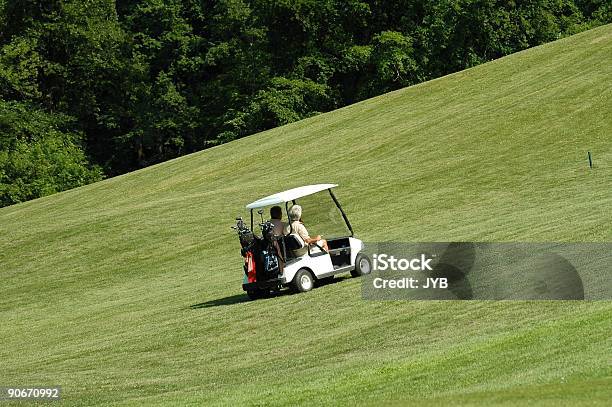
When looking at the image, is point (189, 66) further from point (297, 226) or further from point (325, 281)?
point (297, 226)

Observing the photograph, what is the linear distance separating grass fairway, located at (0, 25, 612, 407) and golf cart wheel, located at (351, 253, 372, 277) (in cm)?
34

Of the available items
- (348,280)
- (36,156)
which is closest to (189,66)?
(36,156)

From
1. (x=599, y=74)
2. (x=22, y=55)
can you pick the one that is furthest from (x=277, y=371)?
(x=22, y=55)

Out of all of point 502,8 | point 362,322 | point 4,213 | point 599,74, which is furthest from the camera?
point 502,8

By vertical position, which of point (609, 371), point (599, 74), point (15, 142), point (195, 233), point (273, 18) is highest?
point (273, 18)

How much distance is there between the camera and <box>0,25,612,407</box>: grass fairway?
12.5m

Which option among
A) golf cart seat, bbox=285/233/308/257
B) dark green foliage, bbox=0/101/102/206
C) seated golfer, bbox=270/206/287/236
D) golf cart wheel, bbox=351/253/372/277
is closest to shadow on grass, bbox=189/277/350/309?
golf cart wheel, bbox=351/253/372/277

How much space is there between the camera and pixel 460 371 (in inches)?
468

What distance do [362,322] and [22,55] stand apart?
200ft

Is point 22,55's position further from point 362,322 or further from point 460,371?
point 460,371

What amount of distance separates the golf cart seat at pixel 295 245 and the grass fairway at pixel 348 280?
84cm

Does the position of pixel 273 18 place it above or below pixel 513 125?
above

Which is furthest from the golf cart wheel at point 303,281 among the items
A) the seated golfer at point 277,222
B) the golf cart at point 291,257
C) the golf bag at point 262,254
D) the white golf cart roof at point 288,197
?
the white golf cart roof at point 288,197

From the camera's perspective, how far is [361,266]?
2105 centimetres
